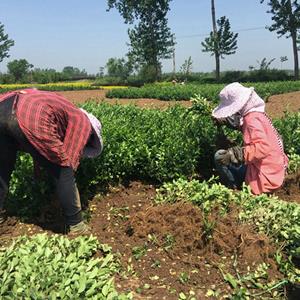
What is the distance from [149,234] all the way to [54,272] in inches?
38.8

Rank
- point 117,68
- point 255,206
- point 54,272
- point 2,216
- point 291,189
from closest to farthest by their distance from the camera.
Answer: point 54,272 → point 255,206 → point 2,216 → point 291,189 → point 117,68

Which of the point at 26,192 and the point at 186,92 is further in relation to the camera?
the point at 186,92

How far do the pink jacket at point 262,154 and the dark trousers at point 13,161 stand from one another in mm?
1562

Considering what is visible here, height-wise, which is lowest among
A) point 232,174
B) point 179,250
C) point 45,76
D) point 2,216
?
point 179,250

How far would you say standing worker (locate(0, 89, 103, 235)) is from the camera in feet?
10.2

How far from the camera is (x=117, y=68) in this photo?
51.8 meters

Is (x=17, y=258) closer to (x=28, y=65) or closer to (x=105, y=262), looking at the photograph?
(x=105, y=262)

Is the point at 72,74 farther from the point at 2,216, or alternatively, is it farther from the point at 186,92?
the point at 2,216

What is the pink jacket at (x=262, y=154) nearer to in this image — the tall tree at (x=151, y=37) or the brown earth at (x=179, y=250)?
the brown earth at (x=179, y=250)

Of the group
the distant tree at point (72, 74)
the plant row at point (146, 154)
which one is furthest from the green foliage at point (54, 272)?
the distant tree at point (72, 74)

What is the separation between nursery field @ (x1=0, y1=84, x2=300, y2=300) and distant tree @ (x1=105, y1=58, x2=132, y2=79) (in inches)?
1720

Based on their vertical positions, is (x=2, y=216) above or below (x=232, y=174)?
below

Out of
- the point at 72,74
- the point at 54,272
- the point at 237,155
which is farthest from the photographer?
the point at 72,74

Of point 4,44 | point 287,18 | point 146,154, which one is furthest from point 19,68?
point 146,154
